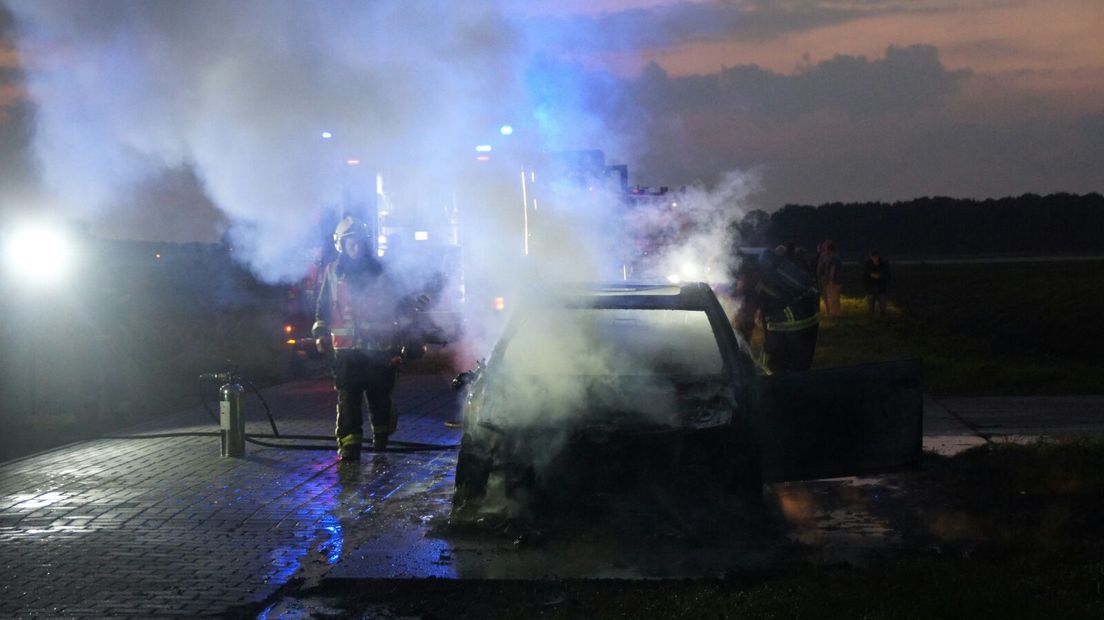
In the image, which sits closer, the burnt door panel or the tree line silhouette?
the burnt door panel

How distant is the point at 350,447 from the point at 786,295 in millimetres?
4685

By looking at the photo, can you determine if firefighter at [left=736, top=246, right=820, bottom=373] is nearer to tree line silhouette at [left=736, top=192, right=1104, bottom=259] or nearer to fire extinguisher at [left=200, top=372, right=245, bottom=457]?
fire extinguisher at [left=200, top=372, right=245, bottom=457]

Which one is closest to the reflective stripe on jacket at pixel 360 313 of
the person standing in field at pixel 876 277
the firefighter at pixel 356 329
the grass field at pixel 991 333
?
the firefighter at pixel 356 329

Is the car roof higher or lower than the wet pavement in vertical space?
higher

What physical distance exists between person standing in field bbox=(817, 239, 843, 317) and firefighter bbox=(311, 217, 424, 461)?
60.4ft

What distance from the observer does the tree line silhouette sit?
97.8 meters

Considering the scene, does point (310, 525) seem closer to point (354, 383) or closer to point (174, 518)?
point (174, 518)

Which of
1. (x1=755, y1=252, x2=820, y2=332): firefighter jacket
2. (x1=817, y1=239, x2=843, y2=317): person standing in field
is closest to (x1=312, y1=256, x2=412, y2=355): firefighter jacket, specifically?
(x1=755, y1=252, x2=820, y2=332): firefighter jacket

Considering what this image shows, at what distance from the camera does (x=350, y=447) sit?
10.3 meters

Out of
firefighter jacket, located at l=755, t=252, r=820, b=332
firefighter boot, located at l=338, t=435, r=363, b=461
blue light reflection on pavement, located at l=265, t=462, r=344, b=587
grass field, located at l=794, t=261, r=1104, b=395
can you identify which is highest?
firefighter jacket, located at l=755, t=252, r=820, b=332

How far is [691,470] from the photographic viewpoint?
7125 mm

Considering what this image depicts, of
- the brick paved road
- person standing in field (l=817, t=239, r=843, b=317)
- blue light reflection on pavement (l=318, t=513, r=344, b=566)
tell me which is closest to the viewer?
the brick paved road

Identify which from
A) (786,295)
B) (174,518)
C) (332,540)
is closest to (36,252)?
(174,518)

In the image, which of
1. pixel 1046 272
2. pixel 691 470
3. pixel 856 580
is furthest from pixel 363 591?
pixel 1046 272
